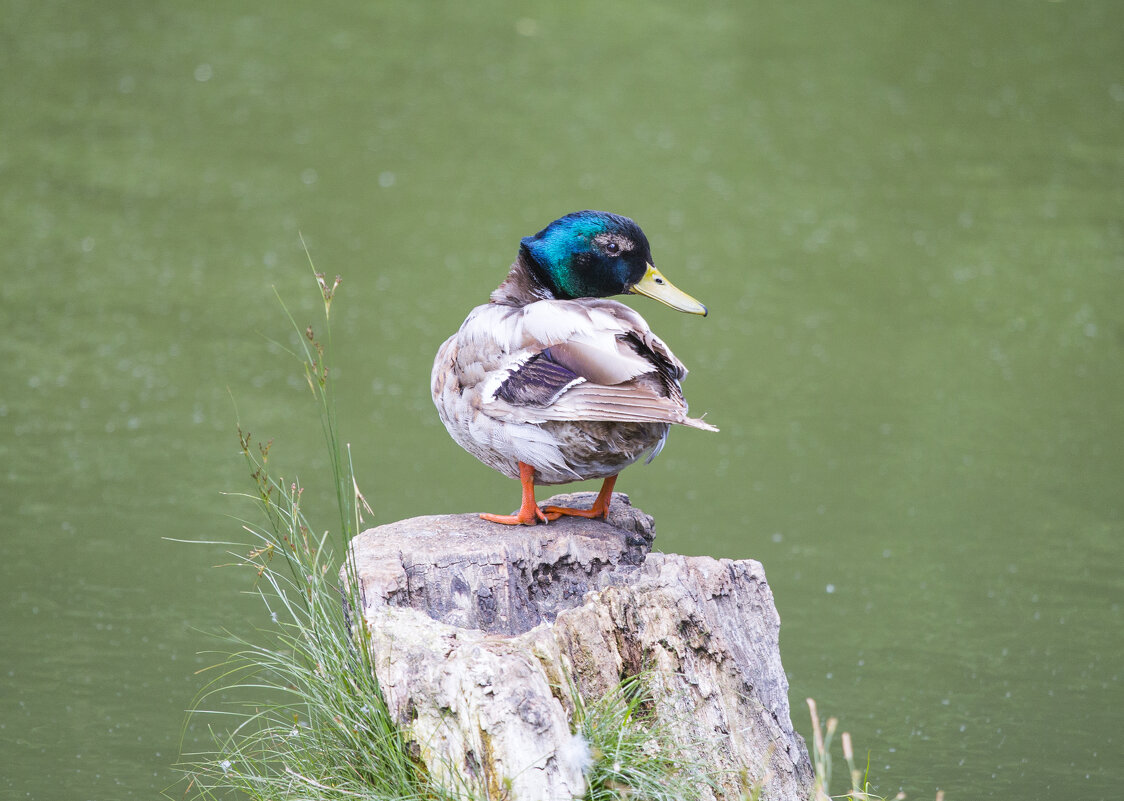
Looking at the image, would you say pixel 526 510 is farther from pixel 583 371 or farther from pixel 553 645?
pixel 553 645

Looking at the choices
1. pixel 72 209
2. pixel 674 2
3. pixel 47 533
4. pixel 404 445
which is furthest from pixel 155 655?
pixel 674 2

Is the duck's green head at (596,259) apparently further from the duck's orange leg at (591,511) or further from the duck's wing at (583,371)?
the duck's orange leg at (591,511)

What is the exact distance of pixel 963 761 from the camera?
5.66 meters

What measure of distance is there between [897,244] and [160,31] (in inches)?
305

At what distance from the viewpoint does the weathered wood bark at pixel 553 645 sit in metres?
3.45

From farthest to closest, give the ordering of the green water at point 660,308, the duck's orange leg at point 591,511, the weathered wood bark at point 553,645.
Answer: the green water at point 660,308 → the duck's orange leg at point 591,511 → the weathered wood bark at point 553,645

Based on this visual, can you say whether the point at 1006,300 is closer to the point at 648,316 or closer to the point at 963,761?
the point at 648,316

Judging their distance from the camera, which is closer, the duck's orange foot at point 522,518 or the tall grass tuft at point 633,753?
the tall grass tuft at point 633,753

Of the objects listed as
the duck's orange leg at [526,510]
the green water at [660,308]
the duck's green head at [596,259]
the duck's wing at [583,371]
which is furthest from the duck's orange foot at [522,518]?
the green water at [660,308]

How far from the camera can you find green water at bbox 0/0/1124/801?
249 inches

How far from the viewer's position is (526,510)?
4.43 meters

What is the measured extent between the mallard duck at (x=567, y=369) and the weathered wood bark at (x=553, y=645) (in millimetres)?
257

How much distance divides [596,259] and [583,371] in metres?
0.60

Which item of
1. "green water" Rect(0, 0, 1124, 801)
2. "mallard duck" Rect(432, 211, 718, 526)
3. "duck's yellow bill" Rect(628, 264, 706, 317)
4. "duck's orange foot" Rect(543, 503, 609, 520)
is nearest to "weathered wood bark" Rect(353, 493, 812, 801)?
"duck's orange foot" Rect(543, 503, 609, 520)
